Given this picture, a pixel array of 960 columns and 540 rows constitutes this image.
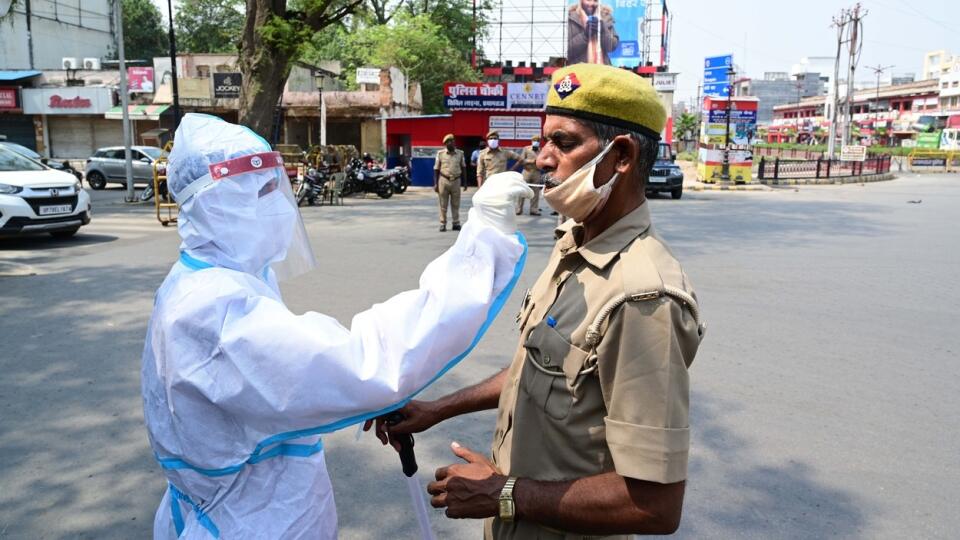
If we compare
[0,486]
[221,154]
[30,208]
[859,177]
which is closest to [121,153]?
[30,208]

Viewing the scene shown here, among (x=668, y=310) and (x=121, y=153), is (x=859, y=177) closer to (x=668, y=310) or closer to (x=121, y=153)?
(x=121, y=153)

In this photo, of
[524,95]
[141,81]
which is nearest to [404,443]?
[524,95]

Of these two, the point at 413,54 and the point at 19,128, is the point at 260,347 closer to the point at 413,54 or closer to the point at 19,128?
the point at 413,54

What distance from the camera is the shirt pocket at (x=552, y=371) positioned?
1.46m

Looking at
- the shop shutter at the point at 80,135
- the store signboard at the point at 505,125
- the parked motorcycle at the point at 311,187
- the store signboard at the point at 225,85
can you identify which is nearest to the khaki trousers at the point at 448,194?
the parked motorcycle at the point at 311,187

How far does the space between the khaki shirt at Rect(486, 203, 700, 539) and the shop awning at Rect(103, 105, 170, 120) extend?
122ft

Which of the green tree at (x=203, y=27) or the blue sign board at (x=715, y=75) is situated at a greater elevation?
the green tree at (x=203, y=27)

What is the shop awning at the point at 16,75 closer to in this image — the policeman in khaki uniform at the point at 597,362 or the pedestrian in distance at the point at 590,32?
the pedestrian in distance at the point at 590,32

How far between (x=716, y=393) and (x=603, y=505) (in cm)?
362

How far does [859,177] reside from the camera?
3033 cm

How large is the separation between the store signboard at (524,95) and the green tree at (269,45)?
33.0 ft

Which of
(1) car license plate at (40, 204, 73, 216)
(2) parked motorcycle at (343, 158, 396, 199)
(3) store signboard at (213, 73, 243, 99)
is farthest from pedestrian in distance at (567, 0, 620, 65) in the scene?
(1) car license plate at (40, 204, 73, 216)

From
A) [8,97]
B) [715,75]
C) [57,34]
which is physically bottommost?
[8,97]

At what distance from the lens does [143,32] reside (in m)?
52.0
